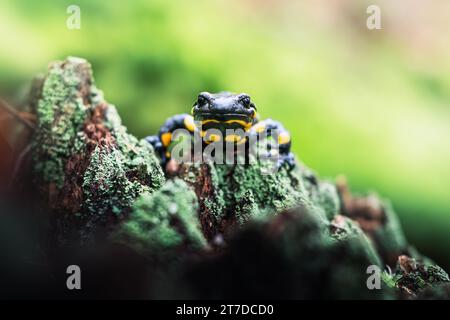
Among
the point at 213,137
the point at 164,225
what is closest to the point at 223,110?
the point at 213,137

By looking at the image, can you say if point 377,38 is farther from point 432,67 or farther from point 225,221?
point 225,221

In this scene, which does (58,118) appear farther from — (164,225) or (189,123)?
(164,225)

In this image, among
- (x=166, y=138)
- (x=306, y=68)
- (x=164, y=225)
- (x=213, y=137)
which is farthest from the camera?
(x=306, y=68)

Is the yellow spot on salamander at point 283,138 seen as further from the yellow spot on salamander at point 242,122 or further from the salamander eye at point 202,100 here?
the salamander eye at point 202,100

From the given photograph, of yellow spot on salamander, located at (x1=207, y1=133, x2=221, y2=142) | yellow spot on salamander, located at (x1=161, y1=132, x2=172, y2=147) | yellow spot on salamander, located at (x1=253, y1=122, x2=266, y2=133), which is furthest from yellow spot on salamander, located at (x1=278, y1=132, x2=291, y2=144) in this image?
yellow spot on salamander, located at (x1=161, y1=132, x2=172, y2=147)

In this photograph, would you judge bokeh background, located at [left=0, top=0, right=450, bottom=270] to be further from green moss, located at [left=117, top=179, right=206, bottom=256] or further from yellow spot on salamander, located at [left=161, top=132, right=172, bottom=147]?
green moss, located at [left=117, top=179, right=206, bottom=256]

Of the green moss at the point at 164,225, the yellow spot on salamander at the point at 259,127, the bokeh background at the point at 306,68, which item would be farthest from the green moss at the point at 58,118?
the bokeh background at the point at 306,68
